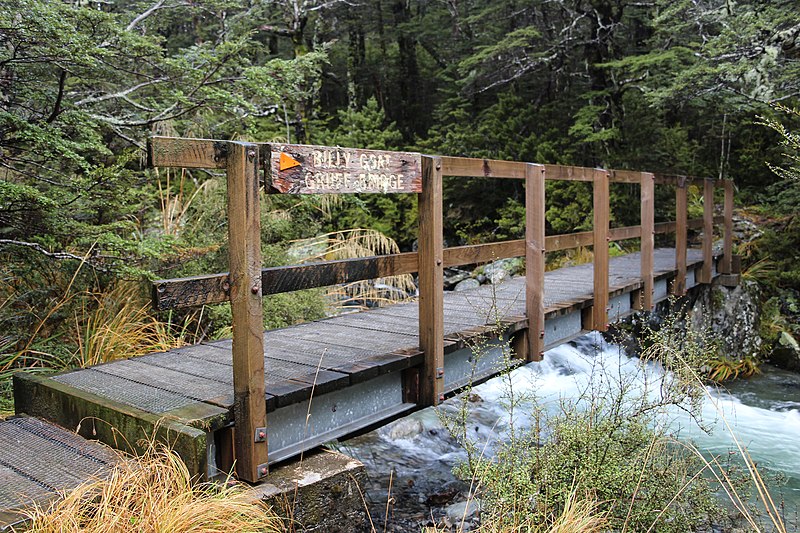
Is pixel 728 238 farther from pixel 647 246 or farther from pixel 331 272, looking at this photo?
pixel 331 272

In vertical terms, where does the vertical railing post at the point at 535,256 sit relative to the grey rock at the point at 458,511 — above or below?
above

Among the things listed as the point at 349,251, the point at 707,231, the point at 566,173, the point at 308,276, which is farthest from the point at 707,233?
the point at 308,276

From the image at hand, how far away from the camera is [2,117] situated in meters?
4.30

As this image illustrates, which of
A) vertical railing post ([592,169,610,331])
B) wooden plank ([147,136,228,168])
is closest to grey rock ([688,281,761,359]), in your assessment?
vertical railing post ([592,169,610,331])

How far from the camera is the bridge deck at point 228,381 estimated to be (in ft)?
10.4

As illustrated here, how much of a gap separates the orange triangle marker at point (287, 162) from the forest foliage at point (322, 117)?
6.55 feet

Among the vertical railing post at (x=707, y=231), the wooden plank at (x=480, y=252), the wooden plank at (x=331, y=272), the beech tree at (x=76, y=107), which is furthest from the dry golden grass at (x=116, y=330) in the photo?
the vertical railing post at (x=707, y=231)

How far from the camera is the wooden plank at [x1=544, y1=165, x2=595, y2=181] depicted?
563 cm

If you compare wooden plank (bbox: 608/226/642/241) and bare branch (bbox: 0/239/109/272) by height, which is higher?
bare branch (bbox: 0/239/109/272)

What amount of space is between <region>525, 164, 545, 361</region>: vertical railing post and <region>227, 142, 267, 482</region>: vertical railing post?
9.00ft

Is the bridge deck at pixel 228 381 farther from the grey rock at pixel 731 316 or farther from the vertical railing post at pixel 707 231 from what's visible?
the grey rock at pixel 731 316

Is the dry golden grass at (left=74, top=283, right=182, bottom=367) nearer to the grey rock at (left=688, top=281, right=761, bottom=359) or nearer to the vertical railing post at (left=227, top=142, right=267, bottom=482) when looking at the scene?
the vertical railing post at (left=227, top=142, right=267, bottom=482)

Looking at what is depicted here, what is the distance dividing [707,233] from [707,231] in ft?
0.10

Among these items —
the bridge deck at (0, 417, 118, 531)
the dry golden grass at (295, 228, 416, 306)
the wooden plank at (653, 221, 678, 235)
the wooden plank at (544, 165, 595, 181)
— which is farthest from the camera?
the dry golden grass at (295, 228, 416, 306)
